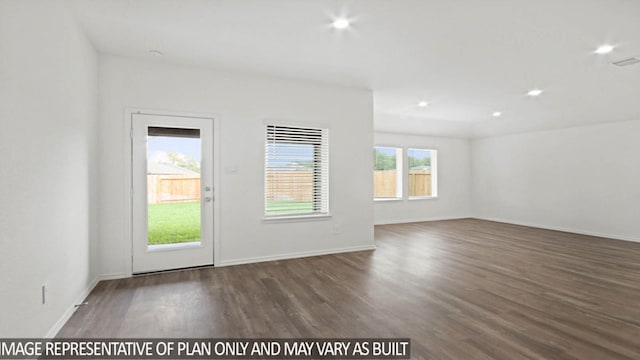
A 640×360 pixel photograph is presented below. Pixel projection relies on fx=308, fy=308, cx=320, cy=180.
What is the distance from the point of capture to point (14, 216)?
186cm

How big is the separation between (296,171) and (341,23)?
238 cm

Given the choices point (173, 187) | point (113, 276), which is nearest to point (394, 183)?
point (173, 187)

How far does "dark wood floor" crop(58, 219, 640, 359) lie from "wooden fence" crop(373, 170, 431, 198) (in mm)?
3742

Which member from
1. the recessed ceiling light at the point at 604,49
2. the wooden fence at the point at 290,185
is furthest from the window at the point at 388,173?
the recessed ceiling light at the point at 604,49

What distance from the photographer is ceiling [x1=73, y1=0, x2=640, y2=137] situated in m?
2.72

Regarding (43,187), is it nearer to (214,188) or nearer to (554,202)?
(214,188)

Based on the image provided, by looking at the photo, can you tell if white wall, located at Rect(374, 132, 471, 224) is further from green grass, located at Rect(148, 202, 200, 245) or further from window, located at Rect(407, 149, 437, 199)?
green grass, located at Rect(148, 202, 200, 245)

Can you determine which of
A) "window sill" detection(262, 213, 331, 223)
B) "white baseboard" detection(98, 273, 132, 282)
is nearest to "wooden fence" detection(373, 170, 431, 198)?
"window sill" detection(262, 213, 331, 223)

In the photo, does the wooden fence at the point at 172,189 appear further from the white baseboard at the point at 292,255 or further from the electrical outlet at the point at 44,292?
the electrical outlet at the point at 44,292

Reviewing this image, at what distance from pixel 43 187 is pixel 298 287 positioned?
243 centimetres

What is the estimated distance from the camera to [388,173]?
865cm

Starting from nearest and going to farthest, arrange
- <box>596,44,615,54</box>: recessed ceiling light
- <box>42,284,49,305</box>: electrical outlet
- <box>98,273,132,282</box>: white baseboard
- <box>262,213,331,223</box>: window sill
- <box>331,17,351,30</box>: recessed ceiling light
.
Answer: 1. <box>42,284,49,305</box>: electrical outlet
2. <box>331,17,351,30</box>: recessed ceiling light
3. <box>596,44,615,54</box>: recessed ceiling light
4. <box>98,273,132,282</box>: white baseboard
5. <box>262,213,331,223</box>: window sill

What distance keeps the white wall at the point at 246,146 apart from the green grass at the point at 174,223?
30 centimetres

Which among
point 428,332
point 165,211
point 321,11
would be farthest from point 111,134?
point 428,332
